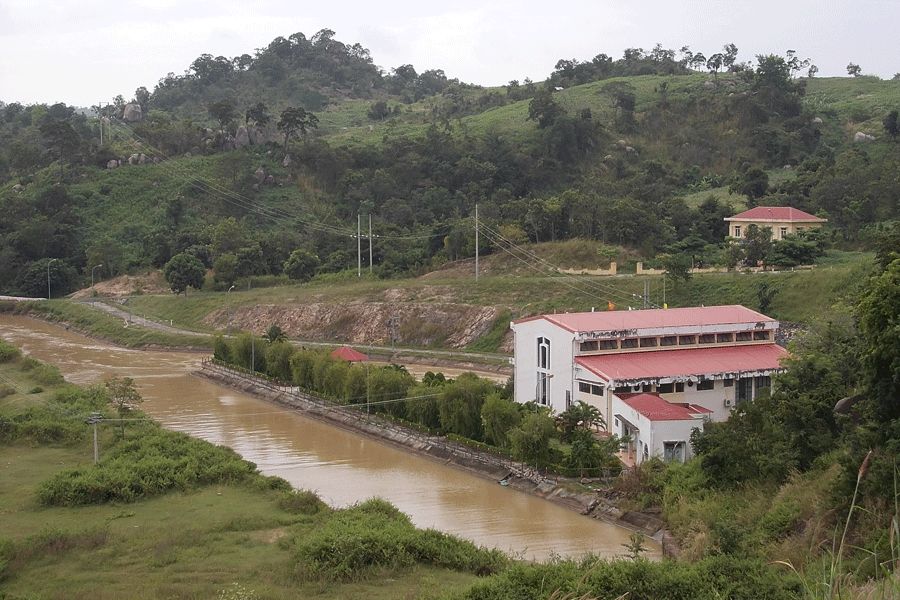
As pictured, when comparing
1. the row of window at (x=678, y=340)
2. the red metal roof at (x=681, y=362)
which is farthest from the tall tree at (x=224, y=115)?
the red metal roof at (x=681, y=362)

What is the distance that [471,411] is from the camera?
2803 centimetres

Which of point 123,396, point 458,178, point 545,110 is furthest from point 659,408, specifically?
point 545,110

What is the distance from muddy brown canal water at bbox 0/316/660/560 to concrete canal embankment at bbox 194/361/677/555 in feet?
0.87

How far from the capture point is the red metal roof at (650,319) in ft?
96.5

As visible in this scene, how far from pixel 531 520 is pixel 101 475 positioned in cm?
1027

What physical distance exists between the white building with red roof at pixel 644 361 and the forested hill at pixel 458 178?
19.7 meters

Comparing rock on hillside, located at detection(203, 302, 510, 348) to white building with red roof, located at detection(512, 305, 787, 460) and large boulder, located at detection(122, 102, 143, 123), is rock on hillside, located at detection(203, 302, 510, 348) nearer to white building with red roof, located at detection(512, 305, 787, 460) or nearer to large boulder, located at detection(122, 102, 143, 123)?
white building with red roof, located at detection(512, 305, 787, 460)

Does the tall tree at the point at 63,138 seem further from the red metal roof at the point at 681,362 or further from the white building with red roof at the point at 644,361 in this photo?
the red metal roof at the point at 681,362

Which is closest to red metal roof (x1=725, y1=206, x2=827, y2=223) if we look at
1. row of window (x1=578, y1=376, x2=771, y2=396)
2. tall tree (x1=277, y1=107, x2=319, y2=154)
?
row of window (x1=578, y1=376, x2=771, y2=396)

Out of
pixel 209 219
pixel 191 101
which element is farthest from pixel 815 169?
pixel 191 101

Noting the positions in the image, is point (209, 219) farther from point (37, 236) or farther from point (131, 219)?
point (37, 236)

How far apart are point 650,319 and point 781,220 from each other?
23085mm

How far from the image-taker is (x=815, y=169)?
62.8 metres

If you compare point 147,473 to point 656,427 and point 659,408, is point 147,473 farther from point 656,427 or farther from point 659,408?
point 659,408
